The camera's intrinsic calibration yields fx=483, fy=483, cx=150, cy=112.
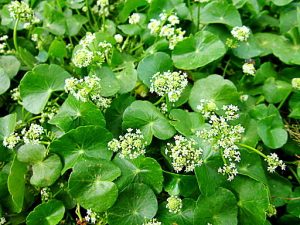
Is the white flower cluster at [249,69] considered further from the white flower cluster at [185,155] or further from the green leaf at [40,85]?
the green leaf at [40,85]

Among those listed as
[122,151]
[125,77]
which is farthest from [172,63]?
[122,151]

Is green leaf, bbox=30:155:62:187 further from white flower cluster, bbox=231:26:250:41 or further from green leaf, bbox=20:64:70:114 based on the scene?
white flower cluster, bbox=231:26:250:41

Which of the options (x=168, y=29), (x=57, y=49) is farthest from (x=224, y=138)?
(x=57, y=49)

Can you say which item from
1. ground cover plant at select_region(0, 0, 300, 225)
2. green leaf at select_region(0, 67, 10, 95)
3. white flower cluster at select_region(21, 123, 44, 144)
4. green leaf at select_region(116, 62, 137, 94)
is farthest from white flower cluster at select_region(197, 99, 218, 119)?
green leaf at select_region(0, 67, 10, 95)

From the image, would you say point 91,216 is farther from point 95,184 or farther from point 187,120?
point 187,120

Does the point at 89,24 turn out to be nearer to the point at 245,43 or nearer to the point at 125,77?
the point at 125,77

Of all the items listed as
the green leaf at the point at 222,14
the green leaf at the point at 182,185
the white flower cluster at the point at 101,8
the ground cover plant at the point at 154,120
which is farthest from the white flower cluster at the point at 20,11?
the green leaf at the point at 182,185

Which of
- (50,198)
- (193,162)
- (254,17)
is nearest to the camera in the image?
(193,162)

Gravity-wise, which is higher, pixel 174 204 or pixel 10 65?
pixel 10 65
